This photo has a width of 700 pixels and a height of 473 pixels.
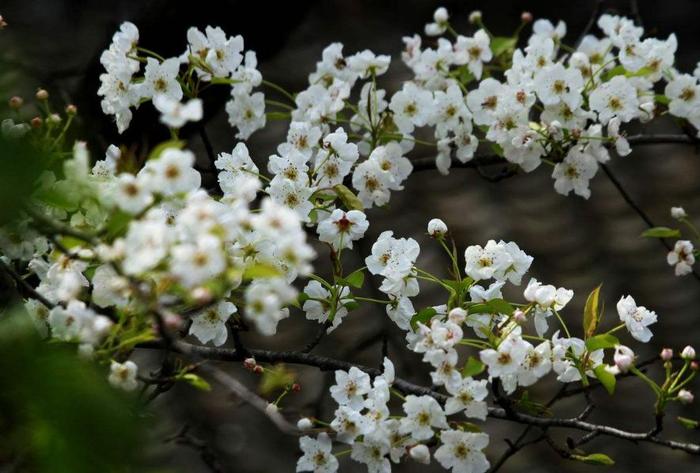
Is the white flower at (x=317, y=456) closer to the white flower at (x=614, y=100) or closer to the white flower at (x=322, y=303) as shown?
the white flower at (x=322, y=303)

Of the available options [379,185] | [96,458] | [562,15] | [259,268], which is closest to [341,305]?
[379,185]

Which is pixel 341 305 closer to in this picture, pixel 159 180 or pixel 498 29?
pixel 159 180

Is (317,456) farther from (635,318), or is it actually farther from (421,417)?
(635,318)

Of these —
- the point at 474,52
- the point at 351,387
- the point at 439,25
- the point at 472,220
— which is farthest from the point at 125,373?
the point at 472,220

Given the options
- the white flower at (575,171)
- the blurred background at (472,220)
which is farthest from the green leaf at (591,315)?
the blurred background at (472,220)

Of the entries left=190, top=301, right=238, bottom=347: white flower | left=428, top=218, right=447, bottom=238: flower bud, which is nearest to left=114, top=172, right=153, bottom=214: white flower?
left=190, top=301, right=238, bottom=347: white flower
